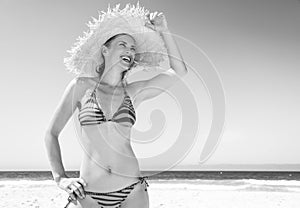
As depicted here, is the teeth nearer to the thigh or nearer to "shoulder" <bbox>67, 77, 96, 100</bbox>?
"shoulder" <bbox>67, 77, 96, 100</bbox>

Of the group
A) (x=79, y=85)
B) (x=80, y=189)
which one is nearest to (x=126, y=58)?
(x=79, y=85)

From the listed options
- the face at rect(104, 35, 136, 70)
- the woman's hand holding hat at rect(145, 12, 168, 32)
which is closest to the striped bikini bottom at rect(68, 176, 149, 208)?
the face at rect(104, 35, 136, 70)

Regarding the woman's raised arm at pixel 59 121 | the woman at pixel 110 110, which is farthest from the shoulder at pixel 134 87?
the woman's raised arm at pixel 59 121

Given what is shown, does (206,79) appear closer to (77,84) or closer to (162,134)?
(162,134)

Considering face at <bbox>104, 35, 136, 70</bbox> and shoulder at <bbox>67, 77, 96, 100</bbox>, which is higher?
face at <bbox>104, 35, 136, 70</bbox>

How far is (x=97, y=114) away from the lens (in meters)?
1.93

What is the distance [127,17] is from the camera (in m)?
2.08

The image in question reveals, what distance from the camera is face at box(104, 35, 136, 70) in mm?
1976

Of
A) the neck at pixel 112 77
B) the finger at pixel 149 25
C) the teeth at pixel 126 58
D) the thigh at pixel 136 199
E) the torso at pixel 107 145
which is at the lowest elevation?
the thigh at pixel 136 199

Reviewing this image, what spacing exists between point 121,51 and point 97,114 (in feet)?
1.07

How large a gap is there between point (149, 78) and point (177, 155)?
1.76 ft

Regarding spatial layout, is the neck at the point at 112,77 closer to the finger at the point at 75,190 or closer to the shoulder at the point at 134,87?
the shoulder at the point at 134,87

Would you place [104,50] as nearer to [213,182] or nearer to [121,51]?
[121,51]

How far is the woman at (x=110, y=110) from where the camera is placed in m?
1.89
